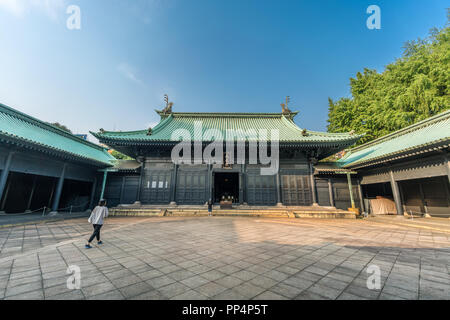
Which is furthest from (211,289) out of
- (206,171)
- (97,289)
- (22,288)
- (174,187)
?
(174,187)

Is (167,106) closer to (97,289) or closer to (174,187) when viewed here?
(174,187)

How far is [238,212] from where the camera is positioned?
1205 centimetres

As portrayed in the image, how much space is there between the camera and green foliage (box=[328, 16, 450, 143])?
15.4m

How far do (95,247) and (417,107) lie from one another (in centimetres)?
2559

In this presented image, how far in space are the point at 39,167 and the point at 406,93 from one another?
30242 mm

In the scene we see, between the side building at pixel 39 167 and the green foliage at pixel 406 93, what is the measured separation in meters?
27.4

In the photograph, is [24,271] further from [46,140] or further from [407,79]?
[407,79]

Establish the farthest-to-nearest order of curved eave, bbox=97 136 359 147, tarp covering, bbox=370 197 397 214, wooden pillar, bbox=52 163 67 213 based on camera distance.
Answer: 1. tarp covering, bbox=370 197 397 214
2. curved eave, bbox=97 136 359 147
3. wooden pillar, bbox=52 163 67 213

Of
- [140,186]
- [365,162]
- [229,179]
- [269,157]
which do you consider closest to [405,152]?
[365,162]

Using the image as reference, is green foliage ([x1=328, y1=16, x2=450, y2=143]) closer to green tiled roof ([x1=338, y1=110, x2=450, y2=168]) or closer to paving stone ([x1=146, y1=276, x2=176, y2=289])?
green tiled roof ([x1=338, y1=110, x2=450, y2=168])

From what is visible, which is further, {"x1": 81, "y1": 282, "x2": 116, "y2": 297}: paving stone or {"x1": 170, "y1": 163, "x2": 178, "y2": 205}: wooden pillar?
{"x1": 170, "y1": 163, "x2": 178, "y2": 205}: wooden pillar

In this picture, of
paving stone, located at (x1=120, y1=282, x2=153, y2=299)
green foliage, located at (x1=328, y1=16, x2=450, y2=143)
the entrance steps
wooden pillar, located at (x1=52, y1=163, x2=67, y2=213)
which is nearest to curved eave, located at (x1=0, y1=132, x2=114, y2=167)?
wooden pillar, located at (x1=52, y1=163, x2=67, y2=213)

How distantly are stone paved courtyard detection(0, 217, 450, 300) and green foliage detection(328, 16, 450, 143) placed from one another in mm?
16624

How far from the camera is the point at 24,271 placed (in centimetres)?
325
